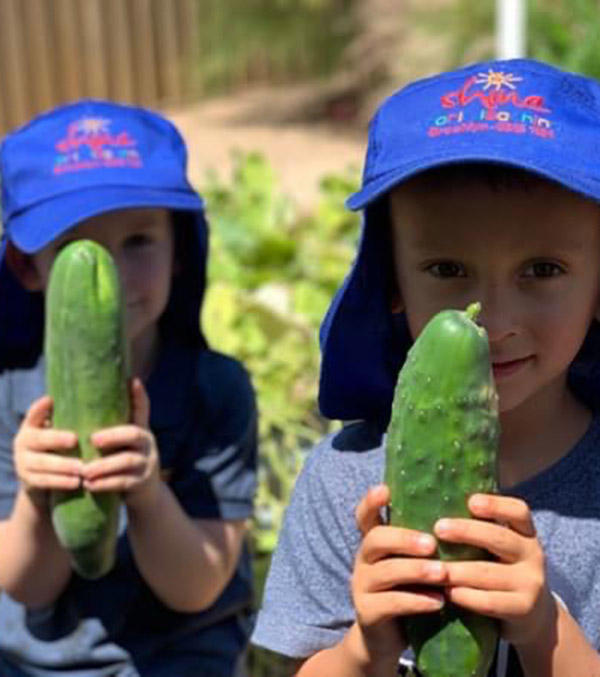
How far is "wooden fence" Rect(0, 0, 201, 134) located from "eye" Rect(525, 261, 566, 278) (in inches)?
487

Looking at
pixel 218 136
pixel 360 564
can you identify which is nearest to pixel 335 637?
pixel 360 564

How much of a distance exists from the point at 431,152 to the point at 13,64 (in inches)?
506

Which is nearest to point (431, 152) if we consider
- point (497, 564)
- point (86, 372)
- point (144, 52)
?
point (497, 564)

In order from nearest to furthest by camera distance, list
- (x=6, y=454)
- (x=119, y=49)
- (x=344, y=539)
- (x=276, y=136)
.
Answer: (x=344, y=539) < (x=6, y=454) < (x=276, y=136) < (x=119, y=49)

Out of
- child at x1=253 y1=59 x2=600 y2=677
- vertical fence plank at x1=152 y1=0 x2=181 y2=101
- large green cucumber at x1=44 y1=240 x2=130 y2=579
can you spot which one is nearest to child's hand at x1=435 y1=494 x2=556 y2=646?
child at x1=253 y1=59 x2=600 y2=677

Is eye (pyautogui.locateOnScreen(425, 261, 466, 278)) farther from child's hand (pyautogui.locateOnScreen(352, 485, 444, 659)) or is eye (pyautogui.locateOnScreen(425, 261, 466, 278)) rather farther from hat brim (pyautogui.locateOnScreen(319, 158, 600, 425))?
child's hand (pyautogui.locateOnScreen(352, 485, 444, 659))

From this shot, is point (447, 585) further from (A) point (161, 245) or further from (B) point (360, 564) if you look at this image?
(A) point (161, 245)

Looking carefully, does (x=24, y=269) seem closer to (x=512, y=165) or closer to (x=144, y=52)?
(x=512, y=165)

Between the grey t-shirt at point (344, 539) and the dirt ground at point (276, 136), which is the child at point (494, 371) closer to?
the grey t-shirt at point (344, 539)

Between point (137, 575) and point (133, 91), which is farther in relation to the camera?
point (133, 91)

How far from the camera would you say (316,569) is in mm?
2404

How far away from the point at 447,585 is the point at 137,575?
1.50 m

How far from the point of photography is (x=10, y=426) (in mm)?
3324

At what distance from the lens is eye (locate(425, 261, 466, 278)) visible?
2.16 m
